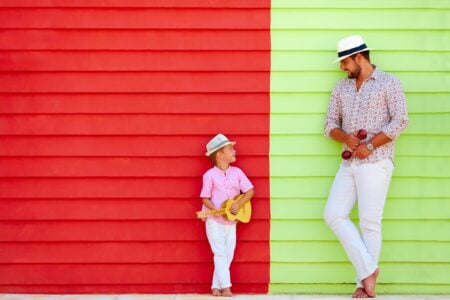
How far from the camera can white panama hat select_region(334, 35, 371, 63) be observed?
614 centimetres

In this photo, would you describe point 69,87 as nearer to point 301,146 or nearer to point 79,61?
point 79,61

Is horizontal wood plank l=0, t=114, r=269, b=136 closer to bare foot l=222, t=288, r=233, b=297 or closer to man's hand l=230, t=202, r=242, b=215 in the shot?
man's hand l=230, t=202, r=242, b=215

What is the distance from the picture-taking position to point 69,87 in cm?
642

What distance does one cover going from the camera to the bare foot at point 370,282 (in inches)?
245

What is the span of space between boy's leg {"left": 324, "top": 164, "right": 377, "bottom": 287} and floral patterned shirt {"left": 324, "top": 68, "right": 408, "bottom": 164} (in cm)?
15

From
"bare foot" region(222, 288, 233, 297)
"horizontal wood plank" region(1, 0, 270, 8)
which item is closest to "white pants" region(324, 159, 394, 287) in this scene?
"bare foot" region(222, 288, 233, 297)

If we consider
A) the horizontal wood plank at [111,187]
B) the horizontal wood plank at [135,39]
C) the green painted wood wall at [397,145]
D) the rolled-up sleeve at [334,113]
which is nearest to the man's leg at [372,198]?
the green painted wood wall at [397,145]

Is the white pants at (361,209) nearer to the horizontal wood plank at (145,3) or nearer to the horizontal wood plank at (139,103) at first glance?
the horizontal wood plank at (139,103)

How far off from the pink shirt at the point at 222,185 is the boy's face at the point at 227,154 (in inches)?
4.2

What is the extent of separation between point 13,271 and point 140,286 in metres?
0.97

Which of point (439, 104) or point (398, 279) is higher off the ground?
point (439, 104)

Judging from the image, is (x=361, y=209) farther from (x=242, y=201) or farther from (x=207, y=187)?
(x=207, y=187)

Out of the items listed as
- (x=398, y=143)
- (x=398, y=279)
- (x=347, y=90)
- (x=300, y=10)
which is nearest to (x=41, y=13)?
(x=300, y=10)

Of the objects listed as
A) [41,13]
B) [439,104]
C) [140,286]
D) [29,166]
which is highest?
[41,13]
